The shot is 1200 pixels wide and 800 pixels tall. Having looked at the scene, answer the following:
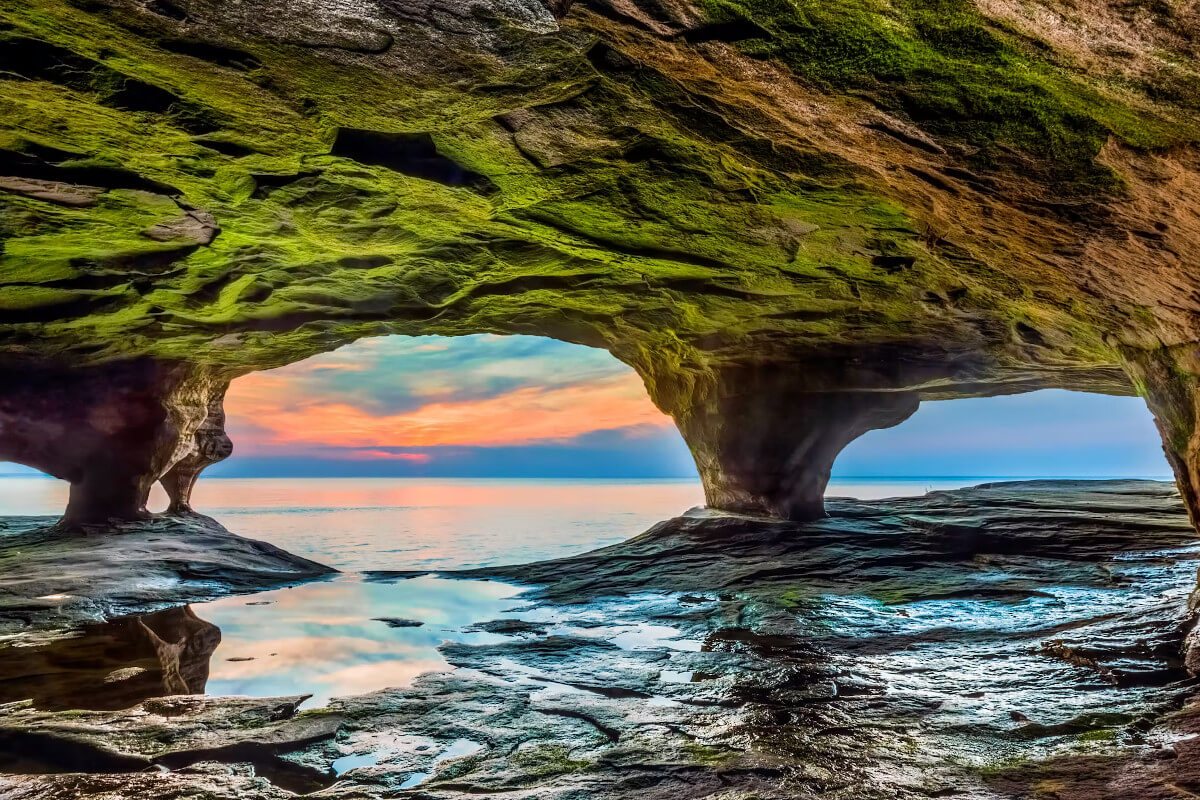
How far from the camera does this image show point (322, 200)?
8.39 m

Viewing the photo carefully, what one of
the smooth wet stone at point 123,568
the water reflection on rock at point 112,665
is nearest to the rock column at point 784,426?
the smooth wet stone at point 123,568

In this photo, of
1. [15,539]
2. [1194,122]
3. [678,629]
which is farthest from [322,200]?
[15,539]

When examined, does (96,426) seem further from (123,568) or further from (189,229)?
(189,229)

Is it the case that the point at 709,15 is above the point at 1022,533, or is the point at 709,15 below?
above

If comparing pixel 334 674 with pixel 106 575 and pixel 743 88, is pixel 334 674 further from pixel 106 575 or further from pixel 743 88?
pixel 106 575

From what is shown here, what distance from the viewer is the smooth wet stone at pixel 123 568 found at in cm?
1053

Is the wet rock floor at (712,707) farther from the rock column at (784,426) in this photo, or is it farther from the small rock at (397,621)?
the rock column at (784,426)

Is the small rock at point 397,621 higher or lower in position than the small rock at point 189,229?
lower

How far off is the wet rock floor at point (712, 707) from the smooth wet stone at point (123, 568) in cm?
123

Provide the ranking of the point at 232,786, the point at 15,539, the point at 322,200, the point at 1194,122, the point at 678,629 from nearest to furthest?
the point at 1194,122 → the point at 232,786 → the point at 322,200 → the point at 678,629 → the point at 15,539

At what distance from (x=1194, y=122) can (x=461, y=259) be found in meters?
8.78

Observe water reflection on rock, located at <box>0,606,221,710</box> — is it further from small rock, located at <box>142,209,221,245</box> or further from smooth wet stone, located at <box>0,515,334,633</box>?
small rock, located at <box>142,209,221,245</box>

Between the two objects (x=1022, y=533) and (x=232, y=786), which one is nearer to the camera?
(x=232, y=786)

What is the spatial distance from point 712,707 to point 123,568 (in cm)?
1183
